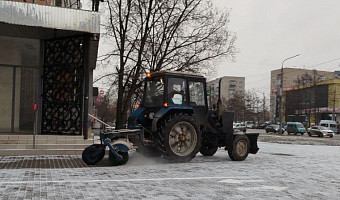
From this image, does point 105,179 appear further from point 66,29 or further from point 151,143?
point 66,29

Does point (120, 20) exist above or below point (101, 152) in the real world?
above

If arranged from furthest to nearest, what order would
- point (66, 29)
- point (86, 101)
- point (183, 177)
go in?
point (86, 101) → point (66, 29) → point (183, 177)

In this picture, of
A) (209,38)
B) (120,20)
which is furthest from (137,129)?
(209,38)

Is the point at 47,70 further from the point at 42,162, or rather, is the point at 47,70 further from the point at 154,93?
the point at 154,93

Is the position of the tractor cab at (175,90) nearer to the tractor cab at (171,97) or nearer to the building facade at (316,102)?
the tractor cab at (171,97)

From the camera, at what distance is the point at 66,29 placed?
40.1 ft

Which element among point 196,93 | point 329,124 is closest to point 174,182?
point 196,93

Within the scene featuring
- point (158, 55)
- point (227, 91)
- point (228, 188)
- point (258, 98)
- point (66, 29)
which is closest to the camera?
point (228, 188)

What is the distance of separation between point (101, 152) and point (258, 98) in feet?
257

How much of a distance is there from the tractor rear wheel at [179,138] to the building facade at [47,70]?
4232 millimetres

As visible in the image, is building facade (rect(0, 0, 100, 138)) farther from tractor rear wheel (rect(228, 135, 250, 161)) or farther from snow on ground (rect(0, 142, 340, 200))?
tractor rear wheel (rect(228, 135, 250, 161))

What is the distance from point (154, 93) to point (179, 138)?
1667 mm

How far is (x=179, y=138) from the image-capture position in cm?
1030

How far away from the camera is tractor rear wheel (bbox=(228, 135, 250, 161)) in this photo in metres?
11.1
